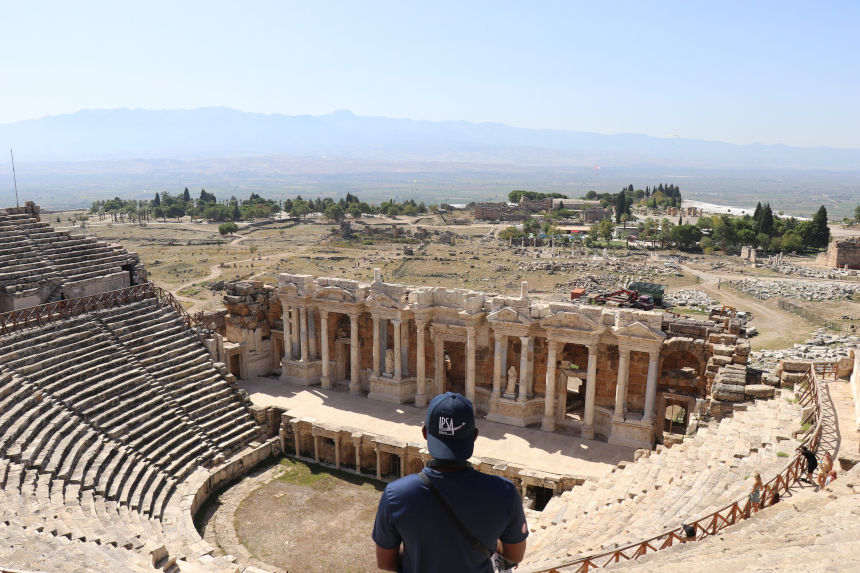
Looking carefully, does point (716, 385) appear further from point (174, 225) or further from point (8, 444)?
point (174, 225)

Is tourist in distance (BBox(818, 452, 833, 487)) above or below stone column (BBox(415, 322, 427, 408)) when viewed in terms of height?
above

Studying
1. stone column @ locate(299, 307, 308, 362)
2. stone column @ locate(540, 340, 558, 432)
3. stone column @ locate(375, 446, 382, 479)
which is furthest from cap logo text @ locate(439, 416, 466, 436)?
stone column @ locate(299, 307, 308, 362)

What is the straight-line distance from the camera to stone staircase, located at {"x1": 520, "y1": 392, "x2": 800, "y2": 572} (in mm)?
14070

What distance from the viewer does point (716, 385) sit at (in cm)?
2312

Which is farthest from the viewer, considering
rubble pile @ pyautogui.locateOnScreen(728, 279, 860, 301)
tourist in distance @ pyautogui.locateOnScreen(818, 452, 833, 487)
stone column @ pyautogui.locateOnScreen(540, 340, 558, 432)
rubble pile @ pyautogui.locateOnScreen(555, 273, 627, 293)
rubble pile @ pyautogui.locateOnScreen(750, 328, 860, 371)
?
rubble pile @ pyautogui.locateOnScreen(555, 273, 627, 293)

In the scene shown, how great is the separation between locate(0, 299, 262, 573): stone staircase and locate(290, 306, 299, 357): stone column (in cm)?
544

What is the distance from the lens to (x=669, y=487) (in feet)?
54.9

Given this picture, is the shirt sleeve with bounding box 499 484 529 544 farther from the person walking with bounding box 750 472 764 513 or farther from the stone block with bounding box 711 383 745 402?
the stone block with bounding box 711 383 745 402

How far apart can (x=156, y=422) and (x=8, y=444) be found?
5.48 m

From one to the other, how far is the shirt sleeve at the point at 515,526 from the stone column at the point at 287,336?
28928 mm

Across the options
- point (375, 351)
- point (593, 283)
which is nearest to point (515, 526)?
point (375, 351)

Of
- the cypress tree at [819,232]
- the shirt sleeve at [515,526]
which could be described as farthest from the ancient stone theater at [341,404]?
the cypress tree at [819,232]

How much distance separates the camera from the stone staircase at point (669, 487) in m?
14.1

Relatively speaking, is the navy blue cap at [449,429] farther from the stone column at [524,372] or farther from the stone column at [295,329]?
the stone column at [295,329]
